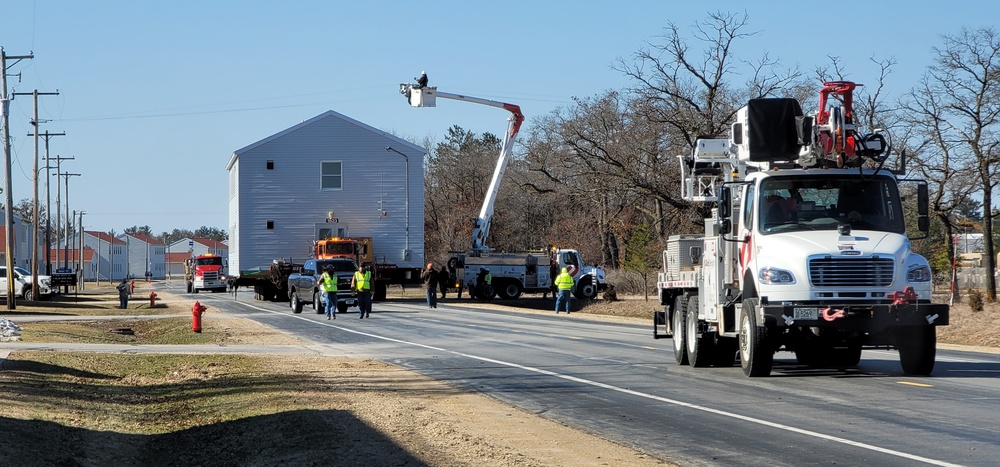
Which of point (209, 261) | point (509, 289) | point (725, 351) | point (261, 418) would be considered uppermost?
point (209, 261)

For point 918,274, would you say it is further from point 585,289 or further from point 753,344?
point 585,289

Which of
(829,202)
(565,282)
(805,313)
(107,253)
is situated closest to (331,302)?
(565,282)

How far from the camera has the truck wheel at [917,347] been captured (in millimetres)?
15180

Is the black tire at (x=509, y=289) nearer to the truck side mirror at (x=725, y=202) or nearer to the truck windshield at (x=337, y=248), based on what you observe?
the truck windshield at (x=337, y=248)

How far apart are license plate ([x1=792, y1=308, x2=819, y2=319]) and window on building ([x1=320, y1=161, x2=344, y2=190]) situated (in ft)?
147

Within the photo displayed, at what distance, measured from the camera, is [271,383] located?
16.3m

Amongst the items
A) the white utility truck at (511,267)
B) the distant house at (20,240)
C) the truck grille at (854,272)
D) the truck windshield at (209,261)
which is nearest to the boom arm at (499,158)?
the white utility truck at (511,267)

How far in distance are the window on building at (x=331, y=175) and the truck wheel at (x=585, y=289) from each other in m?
13.4

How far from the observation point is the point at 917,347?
50.4 feet

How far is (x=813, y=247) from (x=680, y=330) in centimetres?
418

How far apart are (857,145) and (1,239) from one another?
99.8m

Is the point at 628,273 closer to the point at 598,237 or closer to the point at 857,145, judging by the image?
the point at 598,237

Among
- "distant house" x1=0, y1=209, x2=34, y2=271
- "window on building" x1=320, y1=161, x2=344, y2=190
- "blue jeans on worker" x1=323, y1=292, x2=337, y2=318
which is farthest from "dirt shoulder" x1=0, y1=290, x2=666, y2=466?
"distant house" x1=0, y1=209, x2=34, y2=271

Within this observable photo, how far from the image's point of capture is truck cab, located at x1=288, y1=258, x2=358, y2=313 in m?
40.8
